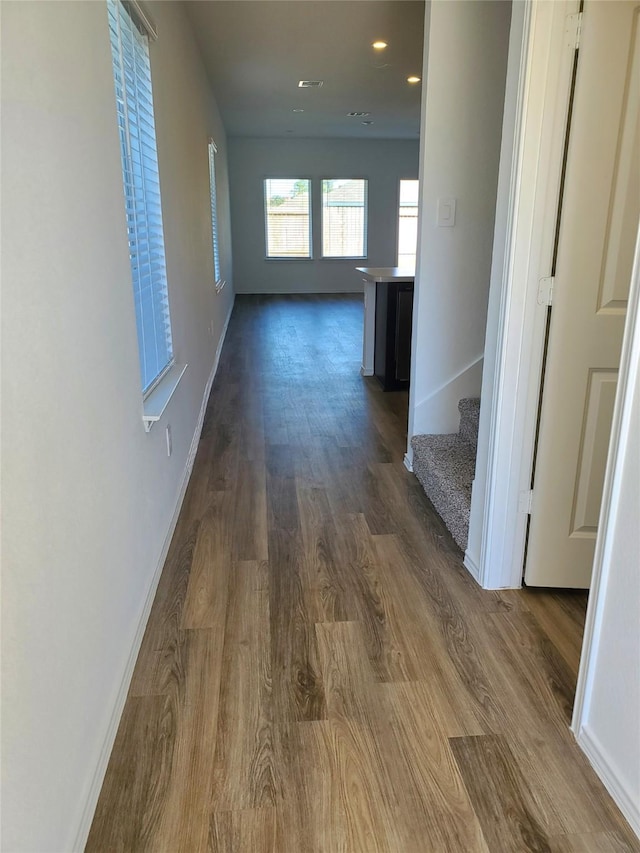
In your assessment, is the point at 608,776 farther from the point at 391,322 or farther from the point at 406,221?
the point at 406,221

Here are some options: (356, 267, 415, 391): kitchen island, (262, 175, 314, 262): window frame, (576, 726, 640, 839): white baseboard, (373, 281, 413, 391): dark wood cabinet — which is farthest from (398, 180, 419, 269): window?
(576, 726, 640, 839): white baseboard

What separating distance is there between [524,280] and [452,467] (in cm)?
115

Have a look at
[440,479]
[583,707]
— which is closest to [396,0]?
[440,479]

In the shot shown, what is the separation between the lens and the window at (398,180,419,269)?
11.4m

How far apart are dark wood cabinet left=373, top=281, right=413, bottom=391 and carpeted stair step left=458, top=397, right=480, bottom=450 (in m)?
1.76

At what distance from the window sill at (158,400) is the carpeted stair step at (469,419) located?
1.47 metres

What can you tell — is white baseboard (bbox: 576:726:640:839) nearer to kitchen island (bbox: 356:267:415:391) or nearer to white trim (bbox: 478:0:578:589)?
white trim (bbox: 478:0:578:589)

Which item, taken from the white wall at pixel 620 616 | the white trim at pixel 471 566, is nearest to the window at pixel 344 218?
the white trim at pixel 471 566

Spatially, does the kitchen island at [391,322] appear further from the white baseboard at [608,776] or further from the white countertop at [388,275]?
the white baseboard at [608,776]

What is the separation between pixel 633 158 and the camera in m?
1.83

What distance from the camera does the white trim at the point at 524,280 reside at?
181 cm

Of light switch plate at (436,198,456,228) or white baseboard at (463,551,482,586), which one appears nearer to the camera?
white baseboard at (463,551,482,586)

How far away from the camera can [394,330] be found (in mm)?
4941

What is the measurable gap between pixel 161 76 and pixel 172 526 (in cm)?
215
